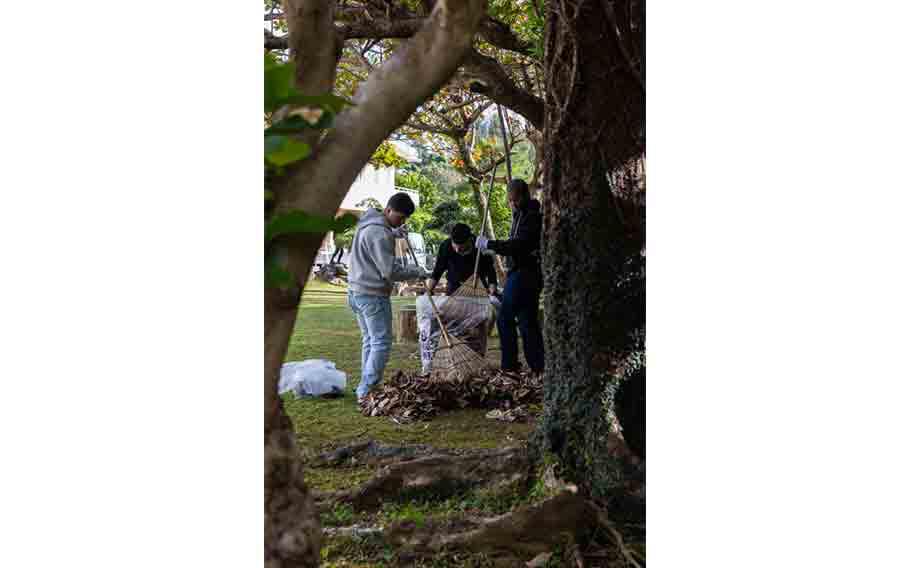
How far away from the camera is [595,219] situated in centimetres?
223

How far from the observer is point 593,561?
2029 millimetres

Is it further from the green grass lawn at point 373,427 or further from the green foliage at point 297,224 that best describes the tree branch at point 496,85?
the green foliage at point 297,224

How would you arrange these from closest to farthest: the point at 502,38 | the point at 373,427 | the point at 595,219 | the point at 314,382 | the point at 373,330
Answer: the point at 595,219 < the point at 373,427 < the point at 502,38 < the point at 373,330 < the point at 314,382

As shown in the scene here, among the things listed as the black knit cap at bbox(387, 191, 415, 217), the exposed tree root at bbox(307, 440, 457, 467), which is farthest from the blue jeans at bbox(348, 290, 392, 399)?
the exposed tree root at bbox(307, 440, 457, 467)

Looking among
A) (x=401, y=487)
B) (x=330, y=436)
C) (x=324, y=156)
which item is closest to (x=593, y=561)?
(x=401, y=487)

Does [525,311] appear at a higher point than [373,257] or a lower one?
lower

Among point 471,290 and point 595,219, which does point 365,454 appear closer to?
point 595,219

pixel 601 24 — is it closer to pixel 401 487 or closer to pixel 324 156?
pixel 324 156

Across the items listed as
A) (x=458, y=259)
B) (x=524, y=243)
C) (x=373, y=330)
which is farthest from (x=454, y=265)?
(x=373, y=330)

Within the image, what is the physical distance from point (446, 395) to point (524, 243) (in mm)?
1056

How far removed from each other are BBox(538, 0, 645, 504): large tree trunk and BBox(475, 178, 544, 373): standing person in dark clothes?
A: 200 cm

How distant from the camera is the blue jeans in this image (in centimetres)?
430

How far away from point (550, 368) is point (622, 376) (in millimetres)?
297

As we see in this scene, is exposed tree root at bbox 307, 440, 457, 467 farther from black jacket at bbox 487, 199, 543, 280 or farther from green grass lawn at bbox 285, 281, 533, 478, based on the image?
black jacket at bbox 487, 199, 543, 280
